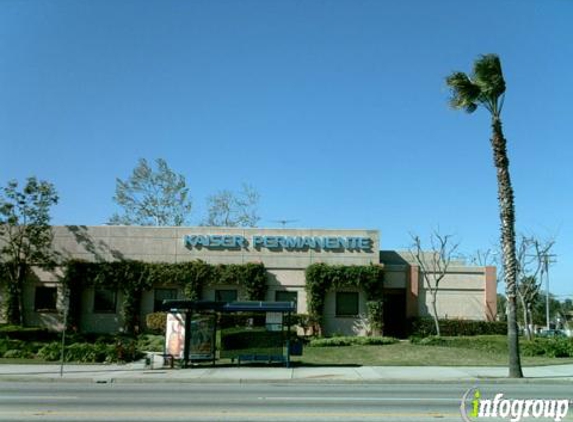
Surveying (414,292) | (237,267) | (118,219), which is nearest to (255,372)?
(237,267)

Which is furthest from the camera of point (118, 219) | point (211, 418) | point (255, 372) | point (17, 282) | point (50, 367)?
point (118, 219)

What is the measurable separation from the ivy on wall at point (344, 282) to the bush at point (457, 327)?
2375 mm

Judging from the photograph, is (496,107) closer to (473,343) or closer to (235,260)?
(473,343)

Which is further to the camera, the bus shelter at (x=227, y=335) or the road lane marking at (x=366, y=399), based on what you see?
the bus shelter at (x=227, y=335)

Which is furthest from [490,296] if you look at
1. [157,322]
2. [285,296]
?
[157,322]

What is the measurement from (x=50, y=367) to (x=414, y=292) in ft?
77.5

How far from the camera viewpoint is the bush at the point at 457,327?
38500mm

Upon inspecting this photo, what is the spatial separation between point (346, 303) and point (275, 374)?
18.7 m

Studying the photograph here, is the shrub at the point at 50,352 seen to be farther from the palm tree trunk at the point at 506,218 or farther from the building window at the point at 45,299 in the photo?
the palm tree trunk at the point at 506,218

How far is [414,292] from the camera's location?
1591 inches

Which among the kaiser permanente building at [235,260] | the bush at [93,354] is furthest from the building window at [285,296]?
the bush at [93,354]

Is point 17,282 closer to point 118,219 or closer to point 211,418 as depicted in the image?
point 118,219

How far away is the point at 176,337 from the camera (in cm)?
2420

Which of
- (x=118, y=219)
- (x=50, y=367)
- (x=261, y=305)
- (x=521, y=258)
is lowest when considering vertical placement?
(x=50, y=367)
